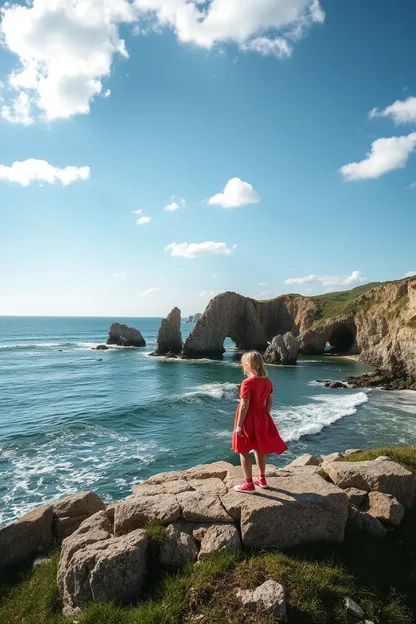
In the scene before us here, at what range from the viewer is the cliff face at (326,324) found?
1956 inches

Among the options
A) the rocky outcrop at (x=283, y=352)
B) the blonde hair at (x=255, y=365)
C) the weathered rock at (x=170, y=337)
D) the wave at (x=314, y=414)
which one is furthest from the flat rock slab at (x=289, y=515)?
the weathered rock at (x=170, y=337)

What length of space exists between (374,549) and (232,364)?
185 ft

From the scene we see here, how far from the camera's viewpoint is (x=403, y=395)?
38.6 metres

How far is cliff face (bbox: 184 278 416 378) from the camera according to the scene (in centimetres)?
4969

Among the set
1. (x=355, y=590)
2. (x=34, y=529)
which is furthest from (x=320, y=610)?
(x=34, y=529)

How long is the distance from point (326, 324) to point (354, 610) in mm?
73493

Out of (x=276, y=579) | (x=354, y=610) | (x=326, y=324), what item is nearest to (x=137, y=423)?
(x=276, y=579)

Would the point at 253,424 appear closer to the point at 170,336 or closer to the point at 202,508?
the point at 202,508

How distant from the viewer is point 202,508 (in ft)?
21.9

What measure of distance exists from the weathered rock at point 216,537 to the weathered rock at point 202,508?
0.14m

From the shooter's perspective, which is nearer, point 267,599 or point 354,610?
point 267,599

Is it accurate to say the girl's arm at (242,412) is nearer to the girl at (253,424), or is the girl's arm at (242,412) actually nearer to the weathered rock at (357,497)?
the girl at (253,424)

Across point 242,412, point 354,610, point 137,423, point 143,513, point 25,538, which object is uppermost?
point 242,412

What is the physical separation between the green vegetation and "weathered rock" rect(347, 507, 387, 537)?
0.77 feet
